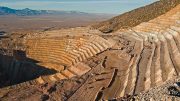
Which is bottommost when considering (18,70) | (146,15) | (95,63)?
(18,70)

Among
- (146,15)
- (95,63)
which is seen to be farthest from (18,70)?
(146,15)

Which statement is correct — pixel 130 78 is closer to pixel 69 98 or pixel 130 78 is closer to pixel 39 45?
pixel 69 98

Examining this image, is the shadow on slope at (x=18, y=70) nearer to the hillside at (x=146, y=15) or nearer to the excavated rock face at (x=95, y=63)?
the excavated rock face at (x=95, y=63)

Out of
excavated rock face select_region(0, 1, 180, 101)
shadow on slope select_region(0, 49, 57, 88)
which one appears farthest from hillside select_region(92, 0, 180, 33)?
shadow on slope select_region(0, 49, 57, 88)

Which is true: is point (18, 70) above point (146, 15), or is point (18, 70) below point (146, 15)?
below

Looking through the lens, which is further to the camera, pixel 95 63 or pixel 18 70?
pixel 18 70

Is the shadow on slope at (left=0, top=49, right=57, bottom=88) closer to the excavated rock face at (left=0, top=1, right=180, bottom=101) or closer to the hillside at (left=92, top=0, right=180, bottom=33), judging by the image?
the excavated rock face at (left=0, top=1, right=180, bottom=101)

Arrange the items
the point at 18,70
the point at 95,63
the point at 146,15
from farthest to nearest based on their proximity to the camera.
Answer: the point at 146,15 → the point at 18,70 → the point at 95,63

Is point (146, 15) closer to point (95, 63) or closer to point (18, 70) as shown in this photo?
point (18, 70)

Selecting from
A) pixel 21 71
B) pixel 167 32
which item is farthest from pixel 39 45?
pixel 167 32

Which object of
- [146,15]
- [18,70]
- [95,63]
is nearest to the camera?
[95,63]
